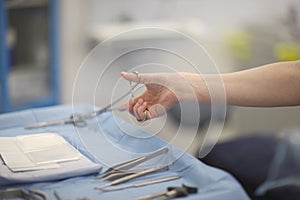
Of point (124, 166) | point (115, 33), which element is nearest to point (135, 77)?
point (124, 166)

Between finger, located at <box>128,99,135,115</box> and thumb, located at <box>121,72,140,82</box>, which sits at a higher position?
thumb, located at <box>121,72,140,82</box>

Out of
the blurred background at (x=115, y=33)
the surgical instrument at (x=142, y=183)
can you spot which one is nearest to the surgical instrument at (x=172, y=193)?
the surgical instrument at (x=142, y=183)

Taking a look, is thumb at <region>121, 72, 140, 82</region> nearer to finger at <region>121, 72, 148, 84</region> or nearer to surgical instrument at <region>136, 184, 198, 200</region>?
finger at <region>121, 72, 148, 84</region>

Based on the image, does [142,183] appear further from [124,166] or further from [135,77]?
[135,77]

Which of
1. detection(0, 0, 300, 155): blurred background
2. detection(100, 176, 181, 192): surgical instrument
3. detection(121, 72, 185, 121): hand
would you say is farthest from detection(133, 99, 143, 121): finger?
detection(0, 0, 300, 155): blurred background

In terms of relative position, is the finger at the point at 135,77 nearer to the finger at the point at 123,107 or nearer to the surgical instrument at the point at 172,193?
the finger at the point at 123,107

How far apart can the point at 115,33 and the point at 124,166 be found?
46.0 inches

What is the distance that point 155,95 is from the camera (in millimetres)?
777

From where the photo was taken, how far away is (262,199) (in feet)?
5.41

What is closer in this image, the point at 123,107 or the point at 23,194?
the point at 23,194

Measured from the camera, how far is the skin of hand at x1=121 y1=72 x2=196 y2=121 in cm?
76

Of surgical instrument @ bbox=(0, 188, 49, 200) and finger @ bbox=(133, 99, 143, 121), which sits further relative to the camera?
finger @ bbox=(133, 99, 143, 121)

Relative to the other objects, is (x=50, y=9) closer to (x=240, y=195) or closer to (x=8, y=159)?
(x=8, y=159)

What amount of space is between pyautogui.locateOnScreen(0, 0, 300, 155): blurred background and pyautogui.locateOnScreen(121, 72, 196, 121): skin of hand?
3.60 ft
